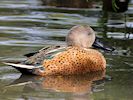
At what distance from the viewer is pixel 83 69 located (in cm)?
798

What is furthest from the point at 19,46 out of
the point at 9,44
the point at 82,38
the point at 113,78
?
the point at 113,78

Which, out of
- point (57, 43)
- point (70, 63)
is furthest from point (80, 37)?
point (57, 43)

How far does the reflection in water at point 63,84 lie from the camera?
7148 millimetres

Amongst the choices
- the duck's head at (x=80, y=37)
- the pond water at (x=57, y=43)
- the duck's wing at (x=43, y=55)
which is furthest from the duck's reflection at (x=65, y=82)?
the duck's head at (x=80, y=37)

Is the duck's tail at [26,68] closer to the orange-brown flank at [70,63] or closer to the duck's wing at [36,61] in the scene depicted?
the duck's wing at [36,61]

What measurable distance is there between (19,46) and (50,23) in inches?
89.9

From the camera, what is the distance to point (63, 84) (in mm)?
7488

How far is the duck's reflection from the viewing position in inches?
286

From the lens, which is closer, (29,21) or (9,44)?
Answer: (9,44)

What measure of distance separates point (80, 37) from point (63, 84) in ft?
3.42

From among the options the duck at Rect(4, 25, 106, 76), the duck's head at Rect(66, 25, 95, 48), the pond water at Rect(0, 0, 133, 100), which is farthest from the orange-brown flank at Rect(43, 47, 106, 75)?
the duck's head at Rect(66, 25, 95, 48)

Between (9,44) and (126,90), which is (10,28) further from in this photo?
(126,90)

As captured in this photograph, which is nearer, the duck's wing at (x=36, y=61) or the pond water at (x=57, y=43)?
the pond water at (x=57, y=43)

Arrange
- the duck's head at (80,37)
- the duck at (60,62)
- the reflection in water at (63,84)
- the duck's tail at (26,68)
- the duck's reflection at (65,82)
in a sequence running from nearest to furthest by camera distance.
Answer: the reflection in water at (63,84)
the duck's reflection at (65,82)
the duck's tail at (26,68)
the duck at (60,62)
the duck's head at (80,37)
